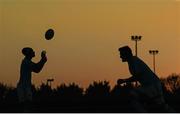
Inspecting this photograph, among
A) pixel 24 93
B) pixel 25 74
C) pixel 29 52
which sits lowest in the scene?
pixel 24 93

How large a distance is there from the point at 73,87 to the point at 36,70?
3406 inches

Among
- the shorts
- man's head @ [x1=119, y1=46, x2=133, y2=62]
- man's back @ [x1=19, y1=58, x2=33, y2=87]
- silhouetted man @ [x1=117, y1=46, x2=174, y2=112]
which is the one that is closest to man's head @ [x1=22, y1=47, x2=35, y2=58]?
man's back @ [x1=19, y1=58, x2=33, y2=87]

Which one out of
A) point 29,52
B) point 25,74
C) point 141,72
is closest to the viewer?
point 141,72

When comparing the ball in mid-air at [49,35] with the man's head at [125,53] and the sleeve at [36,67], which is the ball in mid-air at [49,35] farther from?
the man's head at [125,53]

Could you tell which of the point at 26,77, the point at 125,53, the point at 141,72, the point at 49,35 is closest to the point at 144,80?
the point at 141,72

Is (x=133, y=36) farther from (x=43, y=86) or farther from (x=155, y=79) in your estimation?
(x=155, y=79)

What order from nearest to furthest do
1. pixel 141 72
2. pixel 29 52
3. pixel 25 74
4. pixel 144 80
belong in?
pixel 141 72, pixel 144 80, pixel 25 74, pixel 29 52

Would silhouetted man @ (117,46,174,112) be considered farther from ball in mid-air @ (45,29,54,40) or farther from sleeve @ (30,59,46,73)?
ball in mid-air @ (45,29,54,40)

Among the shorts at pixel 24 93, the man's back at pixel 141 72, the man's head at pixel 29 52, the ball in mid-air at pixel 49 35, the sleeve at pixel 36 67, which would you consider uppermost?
the ball in mid-air at pixel 49 35

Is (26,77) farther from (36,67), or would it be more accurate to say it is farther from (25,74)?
(36,67)

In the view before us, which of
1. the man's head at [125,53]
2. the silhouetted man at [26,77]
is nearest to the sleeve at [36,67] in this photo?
the silhouetted man at [26,77]

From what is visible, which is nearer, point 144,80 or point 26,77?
point 144,80

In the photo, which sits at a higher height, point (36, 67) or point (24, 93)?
point (36, 67)

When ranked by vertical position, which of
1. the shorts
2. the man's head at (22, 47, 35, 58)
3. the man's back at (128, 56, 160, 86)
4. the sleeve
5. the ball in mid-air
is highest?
the ball in mid-air
